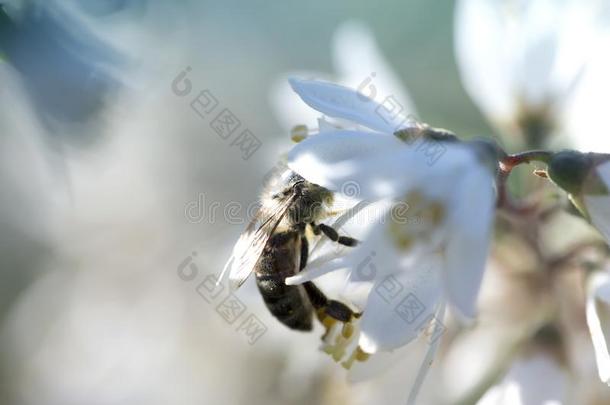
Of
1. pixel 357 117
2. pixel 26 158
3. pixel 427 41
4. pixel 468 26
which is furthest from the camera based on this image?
pixel 427 41

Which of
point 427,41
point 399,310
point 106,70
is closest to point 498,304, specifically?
point 399,310

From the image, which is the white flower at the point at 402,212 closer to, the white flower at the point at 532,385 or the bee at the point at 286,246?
the bee at the point at 286,246

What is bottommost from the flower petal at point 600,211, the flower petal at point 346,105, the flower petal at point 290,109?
the flower petal at point 600,211

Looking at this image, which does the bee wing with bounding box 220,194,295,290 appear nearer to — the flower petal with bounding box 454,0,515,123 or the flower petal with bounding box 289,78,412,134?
the flower petal with bounding box 289,78,412,134

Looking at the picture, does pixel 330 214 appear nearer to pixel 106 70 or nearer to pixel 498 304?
pixel 106 70

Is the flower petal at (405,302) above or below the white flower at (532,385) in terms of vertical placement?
above

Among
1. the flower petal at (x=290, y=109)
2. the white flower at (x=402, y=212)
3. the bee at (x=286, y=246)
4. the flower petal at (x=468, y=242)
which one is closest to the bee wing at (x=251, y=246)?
the bee at (x=286, y=246)

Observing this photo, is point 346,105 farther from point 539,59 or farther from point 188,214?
point 188,214

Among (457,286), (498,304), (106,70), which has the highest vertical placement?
(106,70)

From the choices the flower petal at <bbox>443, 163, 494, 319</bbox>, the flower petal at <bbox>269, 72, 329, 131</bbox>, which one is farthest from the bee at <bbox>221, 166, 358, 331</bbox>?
the flower petal at <bbox>269, 72, 329, 131</bbox>
